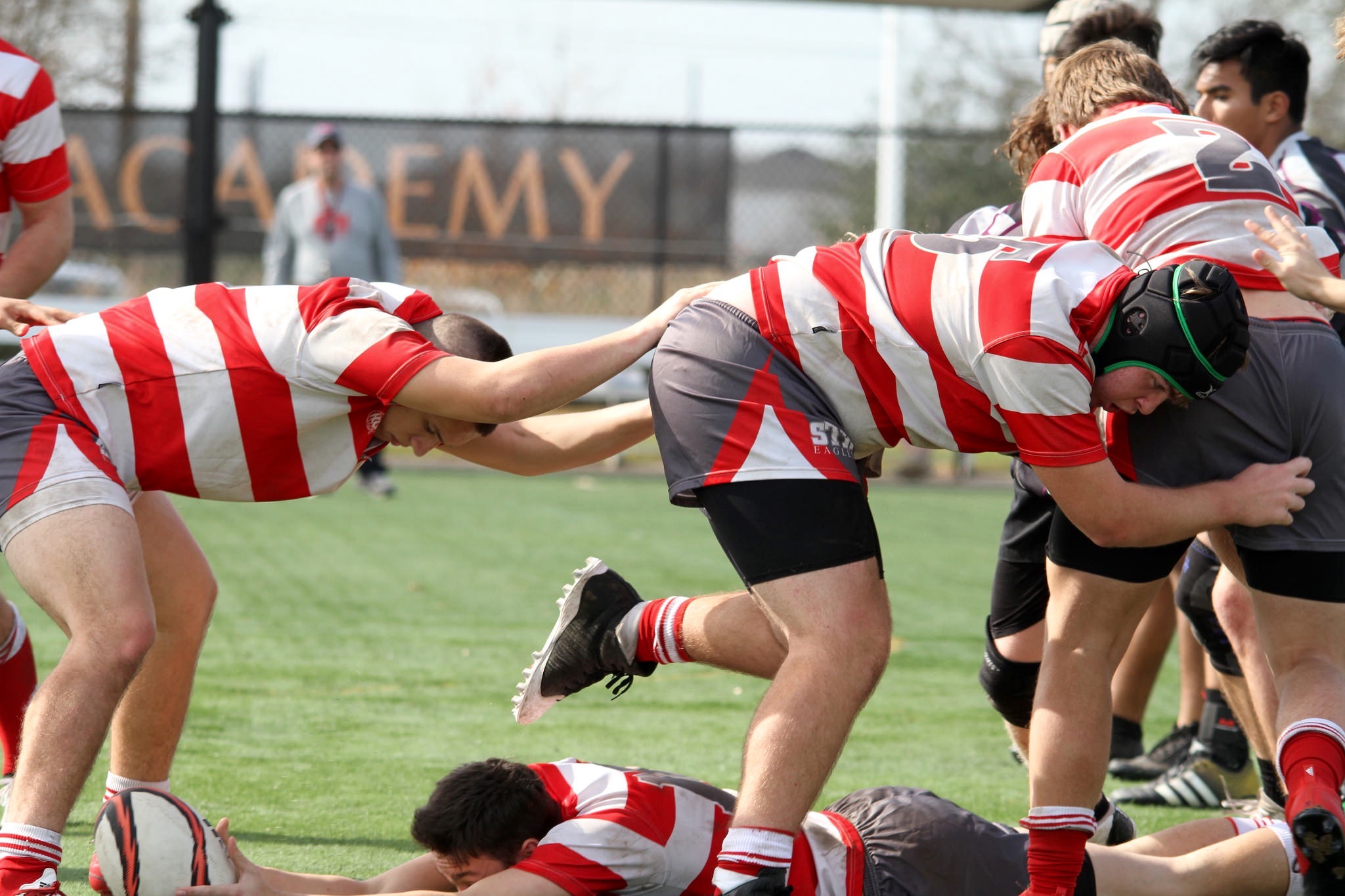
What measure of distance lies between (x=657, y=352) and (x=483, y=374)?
366 mm

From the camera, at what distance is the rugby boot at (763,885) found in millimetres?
2584

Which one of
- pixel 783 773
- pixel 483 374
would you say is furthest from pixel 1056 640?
pixel 483 374

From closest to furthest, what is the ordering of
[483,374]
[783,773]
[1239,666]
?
1. [783,773]
2. [483,374]
3. [1239,666]

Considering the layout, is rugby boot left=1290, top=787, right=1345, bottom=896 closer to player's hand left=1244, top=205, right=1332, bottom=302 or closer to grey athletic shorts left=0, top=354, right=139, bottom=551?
player's hand left=1244, top=205, right=1332, bottom=302

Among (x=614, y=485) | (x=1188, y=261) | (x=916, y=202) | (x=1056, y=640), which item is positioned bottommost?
(x=614, y=485)

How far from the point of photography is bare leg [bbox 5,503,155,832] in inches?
104

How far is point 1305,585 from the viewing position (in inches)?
114

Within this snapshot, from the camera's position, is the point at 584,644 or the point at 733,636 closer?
the point at 733,636

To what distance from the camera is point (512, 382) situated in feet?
9.27

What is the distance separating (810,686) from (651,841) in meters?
0.46

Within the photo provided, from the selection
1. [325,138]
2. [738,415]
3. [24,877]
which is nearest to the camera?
[24,877]

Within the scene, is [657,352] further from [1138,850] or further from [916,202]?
[916,202]

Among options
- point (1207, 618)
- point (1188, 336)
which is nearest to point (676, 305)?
point (1188, 336)

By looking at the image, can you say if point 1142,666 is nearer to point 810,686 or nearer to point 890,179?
point 810,686
